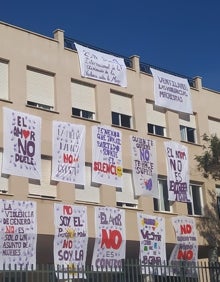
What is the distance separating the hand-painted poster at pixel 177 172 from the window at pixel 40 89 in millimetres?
6618

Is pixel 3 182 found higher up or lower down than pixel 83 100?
lower down

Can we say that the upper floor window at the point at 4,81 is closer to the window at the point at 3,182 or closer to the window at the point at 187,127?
the window at the point at 3,182

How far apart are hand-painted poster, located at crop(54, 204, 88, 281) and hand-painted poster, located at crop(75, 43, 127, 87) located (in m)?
6.22

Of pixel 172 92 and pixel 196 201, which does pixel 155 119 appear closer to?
pixel 172 92

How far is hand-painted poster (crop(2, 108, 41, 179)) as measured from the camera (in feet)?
73.9

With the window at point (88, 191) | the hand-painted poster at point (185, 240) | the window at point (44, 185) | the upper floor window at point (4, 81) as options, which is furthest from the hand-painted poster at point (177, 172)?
the upper floor window at point (4, 81)

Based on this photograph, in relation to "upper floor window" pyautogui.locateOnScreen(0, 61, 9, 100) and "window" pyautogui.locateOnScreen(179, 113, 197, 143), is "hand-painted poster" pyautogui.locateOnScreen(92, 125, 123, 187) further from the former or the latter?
"window" pyautogui.locateOnScreen(179, 113, 197, 143)

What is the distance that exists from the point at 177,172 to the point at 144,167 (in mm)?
2262

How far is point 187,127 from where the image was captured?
3075 centimetres

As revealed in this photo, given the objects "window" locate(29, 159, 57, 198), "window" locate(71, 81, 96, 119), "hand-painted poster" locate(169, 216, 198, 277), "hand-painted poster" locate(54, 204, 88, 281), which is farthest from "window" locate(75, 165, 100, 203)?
"hand-painted poster" locate(169, 216, 198, 277)

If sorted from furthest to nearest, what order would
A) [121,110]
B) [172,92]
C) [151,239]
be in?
[172,92], [121,110], [151,239]

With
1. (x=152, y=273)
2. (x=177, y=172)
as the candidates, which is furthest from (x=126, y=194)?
(x=152, y=273)

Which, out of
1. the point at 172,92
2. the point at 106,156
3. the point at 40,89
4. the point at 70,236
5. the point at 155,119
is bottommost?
the point at 70,236

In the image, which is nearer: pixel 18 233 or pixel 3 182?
pixel 18 233
